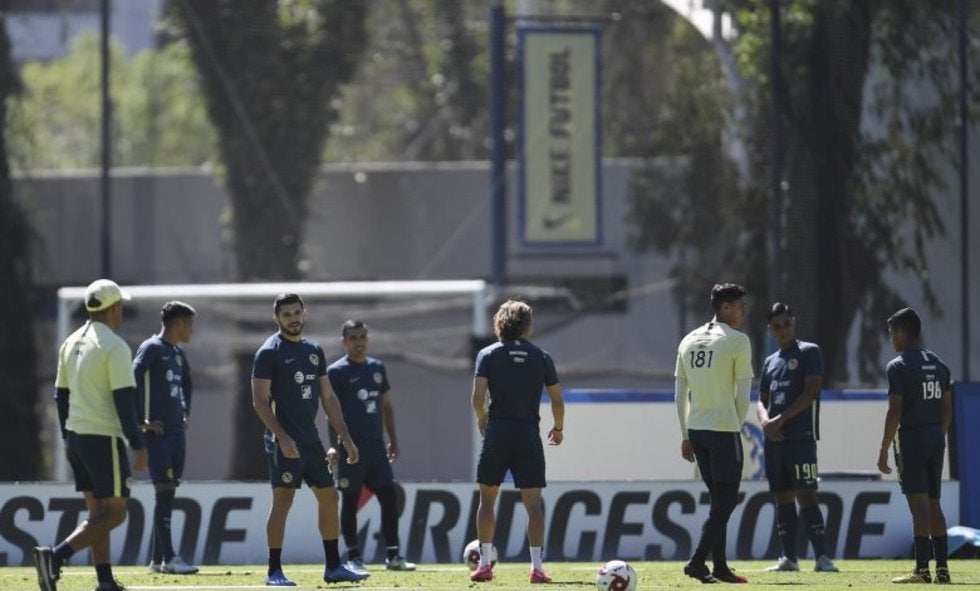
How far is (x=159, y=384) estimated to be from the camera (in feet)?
50.4

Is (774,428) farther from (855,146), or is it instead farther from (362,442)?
(855,146)

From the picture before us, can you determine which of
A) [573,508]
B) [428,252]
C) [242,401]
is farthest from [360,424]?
[428,252]

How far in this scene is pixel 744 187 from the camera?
2778 centimetres

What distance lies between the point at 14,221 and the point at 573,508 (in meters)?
12.9

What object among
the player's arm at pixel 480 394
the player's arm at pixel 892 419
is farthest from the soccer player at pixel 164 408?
the player's arm at pixel 892 419

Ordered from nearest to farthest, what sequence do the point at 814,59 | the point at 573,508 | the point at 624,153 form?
the point at 573,508
the point at 814,59
the point at 624,153

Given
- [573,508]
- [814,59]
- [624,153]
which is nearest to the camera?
[573,508]

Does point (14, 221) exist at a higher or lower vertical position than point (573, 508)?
higher

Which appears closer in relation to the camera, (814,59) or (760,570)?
(760,570)

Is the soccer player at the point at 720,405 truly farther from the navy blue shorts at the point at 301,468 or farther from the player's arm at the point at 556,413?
the navy blue shorts at the point at 301,468

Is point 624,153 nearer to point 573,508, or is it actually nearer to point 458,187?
point 458,187

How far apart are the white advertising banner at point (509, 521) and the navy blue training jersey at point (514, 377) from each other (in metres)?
4.45

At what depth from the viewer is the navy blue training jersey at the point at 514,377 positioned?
13.4 m

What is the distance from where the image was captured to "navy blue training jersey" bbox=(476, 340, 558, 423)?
43.9ft
